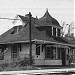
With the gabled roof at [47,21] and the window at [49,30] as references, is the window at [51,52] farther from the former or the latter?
the gabled roof at [47,21]

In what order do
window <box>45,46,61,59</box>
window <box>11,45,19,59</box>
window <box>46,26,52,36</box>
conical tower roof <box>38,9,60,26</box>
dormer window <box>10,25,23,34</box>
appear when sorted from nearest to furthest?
window <box>11,45,19,59</box>
window <box>45,46,61,59</box>
window <box>46,26,52,36</box>
conical tower roof <box>38,9,60,26</box>
dormer window <box>10,25,23,34</box>

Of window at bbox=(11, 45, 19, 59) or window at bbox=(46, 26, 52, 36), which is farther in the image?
window at bbox=(46, 26, 52, 36)

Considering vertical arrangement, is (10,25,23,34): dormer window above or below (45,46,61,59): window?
above

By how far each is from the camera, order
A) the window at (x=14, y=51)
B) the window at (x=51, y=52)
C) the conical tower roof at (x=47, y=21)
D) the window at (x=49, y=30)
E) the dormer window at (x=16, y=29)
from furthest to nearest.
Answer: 1. the dormer window at (x=16, y=29)
2. the conical tower roof at (x=47, y=21)
3. the window at (x=49, y=30)
4. the window at (x=51, y=52)
5. the window at (x=14, y=51)

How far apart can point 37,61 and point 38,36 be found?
10.2 feet

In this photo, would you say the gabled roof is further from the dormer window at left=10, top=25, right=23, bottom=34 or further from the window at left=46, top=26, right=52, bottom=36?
the dormer window at left=10, top=25, right=23, bottom=34

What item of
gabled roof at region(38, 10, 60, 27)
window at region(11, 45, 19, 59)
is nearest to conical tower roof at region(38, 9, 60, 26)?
gabled roof at region(38, 10, 60, 27)

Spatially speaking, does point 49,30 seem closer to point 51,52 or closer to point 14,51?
point 51,52

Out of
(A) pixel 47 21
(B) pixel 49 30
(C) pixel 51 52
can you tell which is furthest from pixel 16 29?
(C) pixel 51 52

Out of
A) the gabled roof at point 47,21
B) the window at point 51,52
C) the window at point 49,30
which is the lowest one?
the window at point 51,52

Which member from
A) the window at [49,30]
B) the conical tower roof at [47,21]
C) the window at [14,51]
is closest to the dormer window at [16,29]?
the conical tower roof at [47,21]

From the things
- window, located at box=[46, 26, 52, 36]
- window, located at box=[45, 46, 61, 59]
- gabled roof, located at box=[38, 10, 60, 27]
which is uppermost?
gabled roof, located at box=[38, 10, 60, 27]

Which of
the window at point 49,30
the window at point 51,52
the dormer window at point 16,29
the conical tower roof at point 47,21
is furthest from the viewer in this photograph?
the dormer window at point 16,29

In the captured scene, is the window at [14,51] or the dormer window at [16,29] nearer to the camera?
the window at [14,51]
